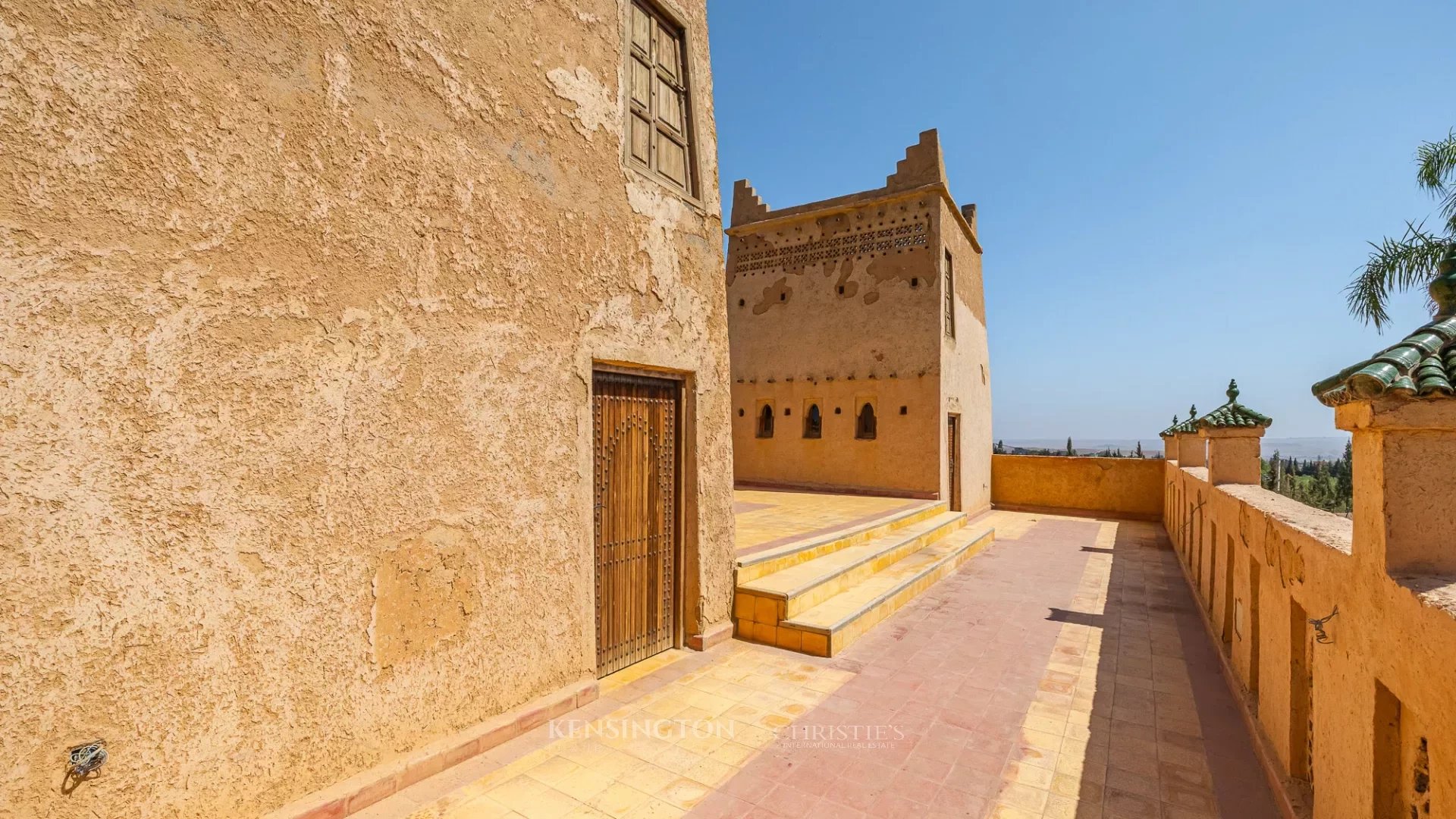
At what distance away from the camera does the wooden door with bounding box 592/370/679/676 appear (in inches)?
192

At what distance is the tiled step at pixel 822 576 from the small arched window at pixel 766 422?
4769mm

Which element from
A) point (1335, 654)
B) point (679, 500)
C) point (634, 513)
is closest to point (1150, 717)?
point (1335, 654)

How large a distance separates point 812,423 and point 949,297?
12.5 feet

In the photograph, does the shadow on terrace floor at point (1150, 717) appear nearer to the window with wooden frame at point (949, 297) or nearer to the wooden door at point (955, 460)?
the wooden door at point (955, 460)

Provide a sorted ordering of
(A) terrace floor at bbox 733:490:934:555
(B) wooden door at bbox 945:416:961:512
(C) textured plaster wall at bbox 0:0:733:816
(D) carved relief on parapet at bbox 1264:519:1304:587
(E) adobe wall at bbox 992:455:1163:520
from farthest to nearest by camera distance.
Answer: (E) adobe wall at bbox 992:455:1163:520
(B) wooden door at bbox 945:416:961:512
(A) terrace floor at bbox 733:490:934:555
(D) carved relief on parapet at bbox 1264:519:1304:587
(C) textured plaster wall at bbox 0:0:733:816

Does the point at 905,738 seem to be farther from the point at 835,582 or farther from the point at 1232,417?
the point at 1232,417

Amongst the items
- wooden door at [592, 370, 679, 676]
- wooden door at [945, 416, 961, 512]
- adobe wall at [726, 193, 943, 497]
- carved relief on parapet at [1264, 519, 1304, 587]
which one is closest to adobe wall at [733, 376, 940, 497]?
adobe wall at [726, 193, 943, 497]

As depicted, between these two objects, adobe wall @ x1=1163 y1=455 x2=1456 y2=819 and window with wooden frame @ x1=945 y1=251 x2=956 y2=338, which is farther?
window with wooden frame @ x1=945 y1=251 x2=956 y2=338

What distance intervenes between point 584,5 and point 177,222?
10.5 ft

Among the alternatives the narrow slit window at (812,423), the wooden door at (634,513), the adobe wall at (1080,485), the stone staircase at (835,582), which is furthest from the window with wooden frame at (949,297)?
the wooden door at (634,513)

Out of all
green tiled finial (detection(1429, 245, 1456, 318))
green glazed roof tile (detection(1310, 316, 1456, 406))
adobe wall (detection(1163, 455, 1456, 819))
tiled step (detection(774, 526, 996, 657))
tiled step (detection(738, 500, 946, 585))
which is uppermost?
green tiled finial (detection(1429, 245, 1456, 318))

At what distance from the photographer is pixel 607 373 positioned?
4930mm

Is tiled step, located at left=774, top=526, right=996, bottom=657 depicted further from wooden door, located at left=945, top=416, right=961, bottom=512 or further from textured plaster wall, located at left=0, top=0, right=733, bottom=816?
wooden door, located at left=945, top=416, right=961, bottom=512

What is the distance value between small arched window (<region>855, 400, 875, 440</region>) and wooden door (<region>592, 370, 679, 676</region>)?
25.5 feet
